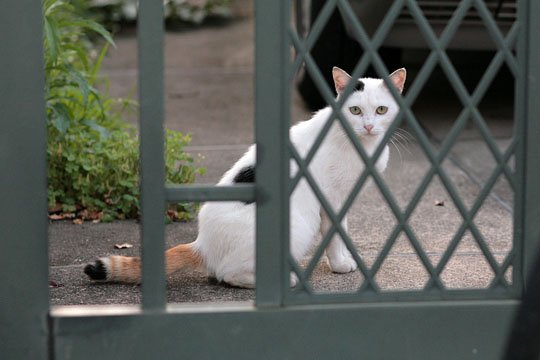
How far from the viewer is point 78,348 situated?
9.09 feet

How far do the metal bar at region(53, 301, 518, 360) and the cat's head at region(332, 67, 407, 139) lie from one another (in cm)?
123

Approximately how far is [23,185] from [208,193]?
1.72 feet

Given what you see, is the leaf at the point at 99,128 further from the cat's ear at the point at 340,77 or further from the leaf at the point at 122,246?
the cat's ear at the point at 340,77

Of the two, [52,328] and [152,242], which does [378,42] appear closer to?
[152,242]

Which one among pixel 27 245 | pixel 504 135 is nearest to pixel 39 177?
pixel 27 245

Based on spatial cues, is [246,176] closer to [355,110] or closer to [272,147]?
[355,110]

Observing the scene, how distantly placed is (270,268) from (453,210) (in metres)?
2.28

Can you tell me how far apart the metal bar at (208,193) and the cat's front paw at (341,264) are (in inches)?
47.9

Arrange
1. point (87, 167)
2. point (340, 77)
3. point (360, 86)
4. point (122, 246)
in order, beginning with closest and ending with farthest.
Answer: point (340, 77) < point (360, 86) < point (122, 246) < point (87, 167)

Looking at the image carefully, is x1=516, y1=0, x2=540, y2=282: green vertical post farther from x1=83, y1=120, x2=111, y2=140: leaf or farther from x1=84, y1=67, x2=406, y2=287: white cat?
x1=83, y1=120, x2=111, y2=140: leaf

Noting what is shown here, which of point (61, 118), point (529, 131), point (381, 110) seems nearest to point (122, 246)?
point (61, 118)

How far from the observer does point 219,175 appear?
541 centimetres

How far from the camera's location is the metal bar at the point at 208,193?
278cm

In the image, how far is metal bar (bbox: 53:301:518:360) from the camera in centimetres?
278
